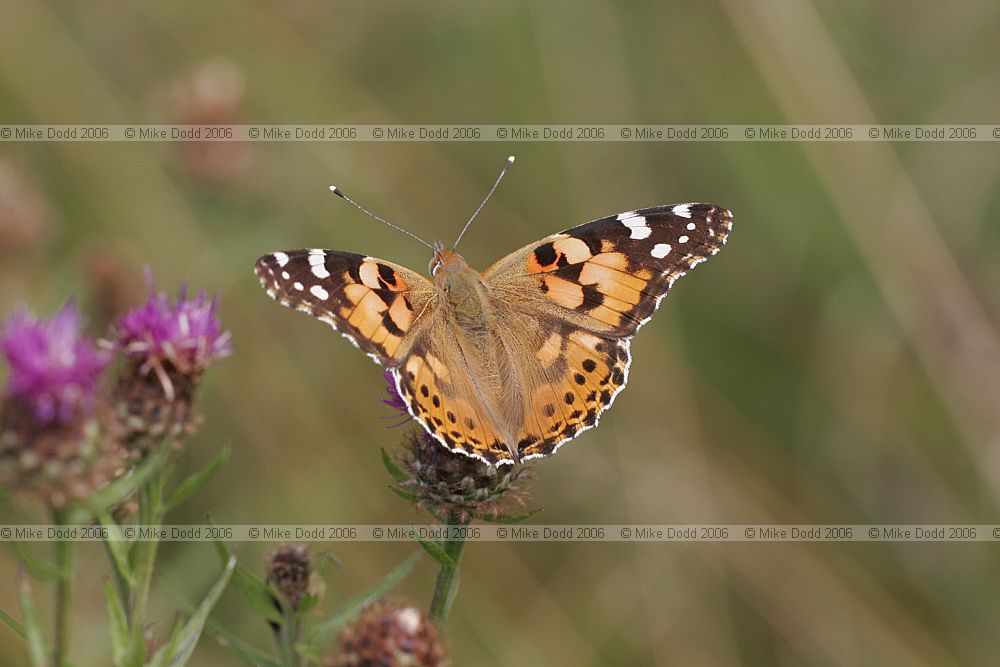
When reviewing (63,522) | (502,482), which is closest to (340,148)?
(502,482)

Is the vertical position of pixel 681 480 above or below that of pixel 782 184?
below

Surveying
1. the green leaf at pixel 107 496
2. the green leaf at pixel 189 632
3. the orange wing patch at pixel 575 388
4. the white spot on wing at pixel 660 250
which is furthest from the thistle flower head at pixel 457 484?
the white spot on wing at pixel 660 250

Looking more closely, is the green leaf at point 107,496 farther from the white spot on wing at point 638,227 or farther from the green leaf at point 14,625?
the white spot on wing at point 638,227

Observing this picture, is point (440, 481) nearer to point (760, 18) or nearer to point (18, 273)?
point (18, 273)

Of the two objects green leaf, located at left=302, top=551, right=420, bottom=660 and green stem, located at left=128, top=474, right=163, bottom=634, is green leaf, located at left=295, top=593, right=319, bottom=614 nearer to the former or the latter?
green leaf, located at left=302, top=551, right=420, bottom=660

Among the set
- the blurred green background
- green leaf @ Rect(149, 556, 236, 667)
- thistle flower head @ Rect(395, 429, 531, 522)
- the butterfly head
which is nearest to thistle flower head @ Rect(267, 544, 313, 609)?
green leaf @ Rect(149, 556, 236, 667)

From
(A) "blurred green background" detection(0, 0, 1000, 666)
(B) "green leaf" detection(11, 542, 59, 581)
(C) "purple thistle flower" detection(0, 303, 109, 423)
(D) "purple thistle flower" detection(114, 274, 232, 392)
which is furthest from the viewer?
(A) "blurred green background" detection(0, 0, 1000, 666)
